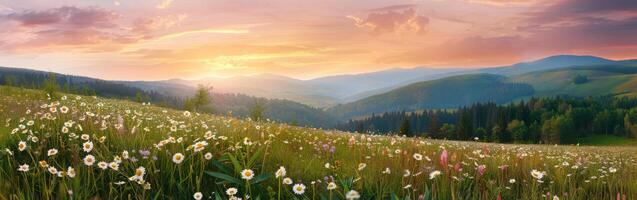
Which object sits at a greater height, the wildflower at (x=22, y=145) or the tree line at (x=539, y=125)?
the wildflower at (x=22, y=145)

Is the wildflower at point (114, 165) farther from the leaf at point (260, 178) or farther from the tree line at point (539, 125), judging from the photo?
the tree line at point (539, 125)

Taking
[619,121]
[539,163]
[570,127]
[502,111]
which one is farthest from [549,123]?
[539,163]

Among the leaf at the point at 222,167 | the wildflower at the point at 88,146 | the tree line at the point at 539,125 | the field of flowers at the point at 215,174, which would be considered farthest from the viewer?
the tree line at the point at 539,125

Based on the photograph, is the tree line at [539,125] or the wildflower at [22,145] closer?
the wildflower at [22,145]

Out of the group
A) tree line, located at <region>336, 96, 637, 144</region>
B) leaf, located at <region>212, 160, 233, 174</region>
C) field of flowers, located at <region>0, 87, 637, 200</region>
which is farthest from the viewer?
tree line, located at <region>336, 96, 637, 144</region>

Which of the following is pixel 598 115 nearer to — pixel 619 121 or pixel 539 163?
pixel 619 121

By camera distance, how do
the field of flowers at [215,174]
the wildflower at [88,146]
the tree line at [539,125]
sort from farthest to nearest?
the tree line at [539,125] < the wildflower at [88,146] < the field of flowers at [215,174]

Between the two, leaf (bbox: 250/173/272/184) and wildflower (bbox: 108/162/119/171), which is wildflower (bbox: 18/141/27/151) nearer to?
wildflower (bbox: 108/162/119/171)

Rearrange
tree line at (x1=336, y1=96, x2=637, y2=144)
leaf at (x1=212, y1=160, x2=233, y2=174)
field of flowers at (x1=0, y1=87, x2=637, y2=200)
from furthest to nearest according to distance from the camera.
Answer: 1. tree line at (x1=336, y1=96, x2=637, y2=144)
2. leaf at (x1=212, y1=160, x2=233, y2=174)
3. field of flowers at (x1=0, y1=87, x2=637, y2=200)

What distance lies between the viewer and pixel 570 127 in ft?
517

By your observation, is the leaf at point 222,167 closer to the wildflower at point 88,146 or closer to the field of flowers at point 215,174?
the field of flowers at point 215,174

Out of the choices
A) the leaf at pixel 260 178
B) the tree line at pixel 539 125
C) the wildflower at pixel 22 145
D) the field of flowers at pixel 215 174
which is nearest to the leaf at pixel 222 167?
the field of flowers at pixel 215 174

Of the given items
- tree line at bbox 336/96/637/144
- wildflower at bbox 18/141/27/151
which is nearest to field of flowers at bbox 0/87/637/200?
wildflower at bbox 18/141/27/151

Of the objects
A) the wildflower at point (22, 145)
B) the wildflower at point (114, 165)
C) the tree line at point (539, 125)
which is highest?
the wildflower at point (22, 145)
